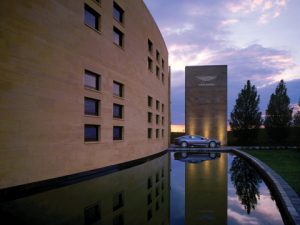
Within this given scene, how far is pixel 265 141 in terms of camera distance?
37.2m

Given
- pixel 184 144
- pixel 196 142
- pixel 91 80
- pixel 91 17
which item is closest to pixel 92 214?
pixel 91 80

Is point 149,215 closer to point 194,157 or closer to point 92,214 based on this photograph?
point 92,214

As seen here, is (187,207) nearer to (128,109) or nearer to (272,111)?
(128,109)

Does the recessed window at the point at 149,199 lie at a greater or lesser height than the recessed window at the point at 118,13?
lesser

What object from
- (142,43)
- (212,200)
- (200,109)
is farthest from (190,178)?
(200,109)

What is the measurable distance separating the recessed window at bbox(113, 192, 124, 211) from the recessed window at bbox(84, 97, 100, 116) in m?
5.48

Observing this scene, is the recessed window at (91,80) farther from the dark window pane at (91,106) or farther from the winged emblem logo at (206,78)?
the winged emblem logo at (206,78)

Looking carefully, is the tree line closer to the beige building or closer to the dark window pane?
the beige building

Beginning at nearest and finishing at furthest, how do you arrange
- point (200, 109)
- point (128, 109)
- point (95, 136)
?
point (95, 136), point (128, 109), point (200, 109)

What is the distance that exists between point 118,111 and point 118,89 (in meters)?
1.27

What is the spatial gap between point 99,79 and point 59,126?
12.8ft

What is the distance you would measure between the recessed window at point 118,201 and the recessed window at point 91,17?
8.16 metres

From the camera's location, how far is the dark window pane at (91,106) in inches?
526

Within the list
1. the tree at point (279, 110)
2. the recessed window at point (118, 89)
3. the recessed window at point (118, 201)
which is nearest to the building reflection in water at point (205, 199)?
the recessed window at point (118, 201)
